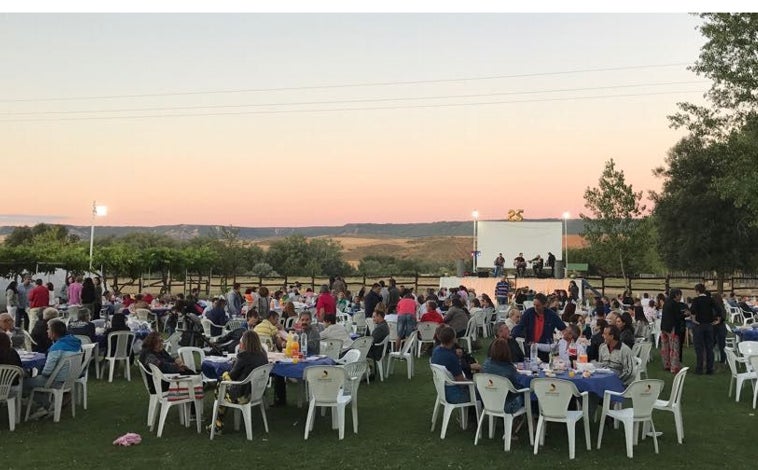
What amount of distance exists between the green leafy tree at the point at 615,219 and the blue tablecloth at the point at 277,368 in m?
20.6

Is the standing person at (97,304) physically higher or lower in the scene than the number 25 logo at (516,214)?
lower

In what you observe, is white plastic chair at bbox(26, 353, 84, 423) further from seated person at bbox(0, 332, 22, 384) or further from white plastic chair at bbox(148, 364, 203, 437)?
white plastic chair at bbox(148, 364, 203, 437)

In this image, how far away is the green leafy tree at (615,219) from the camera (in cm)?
2597

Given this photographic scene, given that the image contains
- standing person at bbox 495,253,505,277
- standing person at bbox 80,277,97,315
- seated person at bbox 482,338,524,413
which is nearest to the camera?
seated person at bbox 482,338,524,413

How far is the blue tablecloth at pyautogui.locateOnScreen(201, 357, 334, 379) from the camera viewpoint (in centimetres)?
772

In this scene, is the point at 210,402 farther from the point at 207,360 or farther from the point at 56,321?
the point at 56,321

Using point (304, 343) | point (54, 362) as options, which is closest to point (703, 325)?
point (304, 343)

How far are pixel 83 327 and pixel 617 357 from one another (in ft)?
24.9

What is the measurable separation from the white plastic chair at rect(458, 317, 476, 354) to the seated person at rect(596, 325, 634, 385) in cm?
550

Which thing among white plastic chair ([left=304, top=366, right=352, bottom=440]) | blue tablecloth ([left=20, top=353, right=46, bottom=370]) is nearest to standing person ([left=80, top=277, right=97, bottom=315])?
blue tablecloth ([left=20, top=353, right=46, bottom=370])

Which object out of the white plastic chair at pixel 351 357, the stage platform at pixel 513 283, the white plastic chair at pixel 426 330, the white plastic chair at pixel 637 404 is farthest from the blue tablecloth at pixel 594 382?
the stage platform at pixel 513 283

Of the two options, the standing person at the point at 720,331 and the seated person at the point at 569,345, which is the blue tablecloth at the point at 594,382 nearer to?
the seated person at the point at 569,345

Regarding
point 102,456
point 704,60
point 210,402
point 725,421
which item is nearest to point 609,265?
point 704,60

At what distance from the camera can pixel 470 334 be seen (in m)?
14.5
